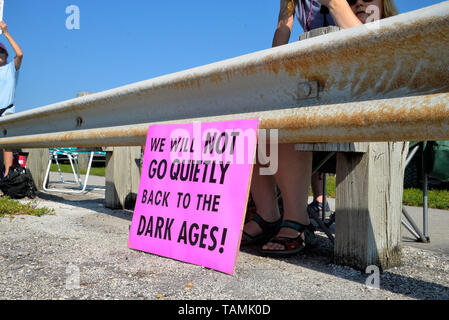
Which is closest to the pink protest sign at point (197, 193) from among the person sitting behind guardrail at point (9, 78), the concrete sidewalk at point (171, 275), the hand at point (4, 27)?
the concrete sidewalk at point (171, 275)

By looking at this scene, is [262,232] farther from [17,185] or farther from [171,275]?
Result: [17,185]

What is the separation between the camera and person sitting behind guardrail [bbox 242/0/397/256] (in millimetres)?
1888

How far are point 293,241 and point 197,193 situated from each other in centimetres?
59

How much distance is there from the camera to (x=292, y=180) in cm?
203

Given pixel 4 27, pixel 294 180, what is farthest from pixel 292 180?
pixel 4 27

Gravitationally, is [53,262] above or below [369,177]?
below

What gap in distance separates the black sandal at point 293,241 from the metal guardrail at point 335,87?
2.08ft

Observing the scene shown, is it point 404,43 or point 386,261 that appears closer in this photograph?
point 404,43

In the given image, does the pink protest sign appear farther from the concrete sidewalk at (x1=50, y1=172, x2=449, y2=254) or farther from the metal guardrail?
the concrete sidewalk at (x1=50, y1=172, x2=449, y2=254)

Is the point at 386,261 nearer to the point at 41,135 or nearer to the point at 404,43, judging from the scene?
the point at 404,43

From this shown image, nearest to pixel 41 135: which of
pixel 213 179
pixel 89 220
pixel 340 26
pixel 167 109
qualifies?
pixel 89 220

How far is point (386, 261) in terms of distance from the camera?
181 centimetres

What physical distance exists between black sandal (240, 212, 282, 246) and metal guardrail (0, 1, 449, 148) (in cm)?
73
